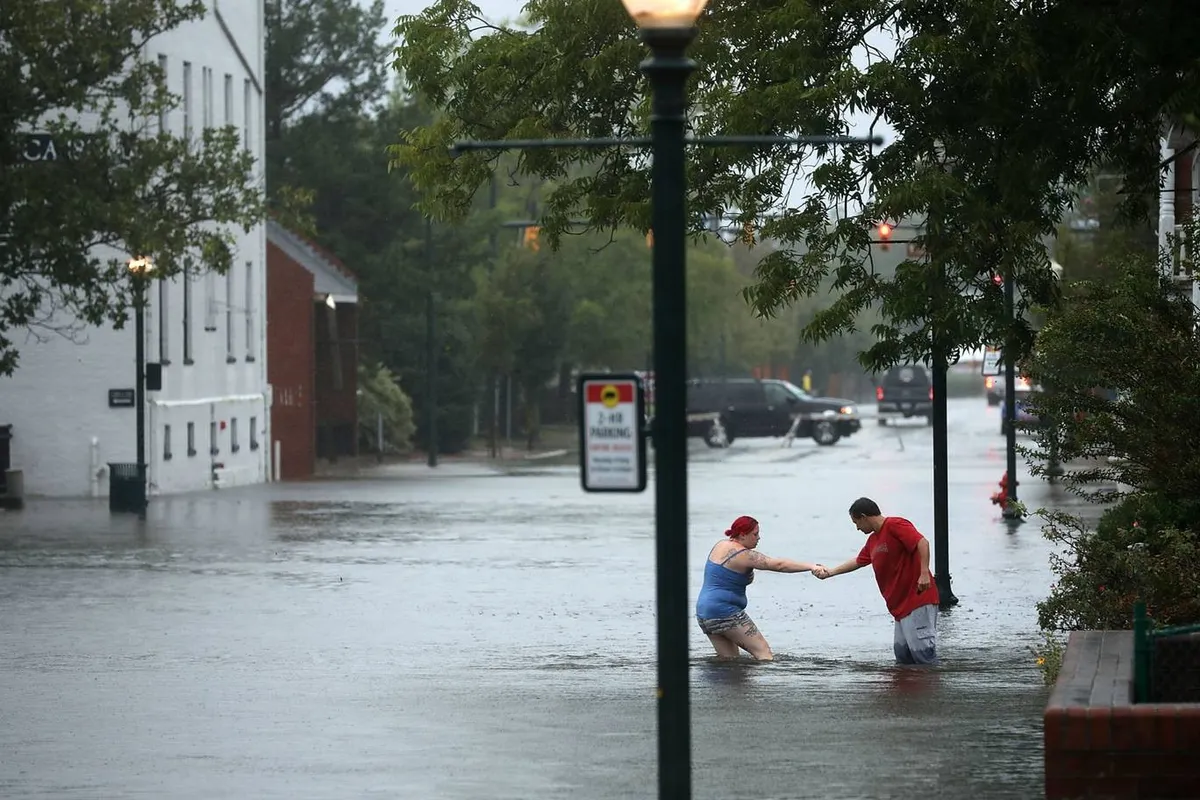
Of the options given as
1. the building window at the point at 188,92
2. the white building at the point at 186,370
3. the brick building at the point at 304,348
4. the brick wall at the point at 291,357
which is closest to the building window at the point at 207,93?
the white building at the point at 186,370

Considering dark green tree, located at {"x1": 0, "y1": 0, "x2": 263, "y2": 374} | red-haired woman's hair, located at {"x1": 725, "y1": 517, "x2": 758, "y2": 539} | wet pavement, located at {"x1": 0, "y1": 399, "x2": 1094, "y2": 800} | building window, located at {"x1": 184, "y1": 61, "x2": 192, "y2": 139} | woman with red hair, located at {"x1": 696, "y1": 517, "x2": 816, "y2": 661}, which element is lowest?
wet pavement, located at {"x1": 0, "y1": 399, "x2": 1094, "y2": 800}

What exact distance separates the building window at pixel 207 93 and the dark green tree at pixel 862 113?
31.4 meters

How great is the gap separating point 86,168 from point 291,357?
24.0 meters

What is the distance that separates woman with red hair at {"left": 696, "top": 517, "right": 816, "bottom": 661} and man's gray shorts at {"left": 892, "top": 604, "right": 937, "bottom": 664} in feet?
2.75

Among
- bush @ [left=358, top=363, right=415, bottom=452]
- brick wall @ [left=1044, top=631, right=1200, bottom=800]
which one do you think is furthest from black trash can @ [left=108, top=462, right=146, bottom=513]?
bush @ [left=358, top=363, right=415, bottom=452]

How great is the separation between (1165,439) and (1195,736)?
6322mm

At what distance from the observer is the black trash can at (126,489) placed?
37844 millimetres

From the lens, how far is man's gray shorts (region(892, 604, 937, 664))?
15883 mm

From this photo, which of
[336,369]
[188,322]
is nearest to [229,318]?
[188,322]

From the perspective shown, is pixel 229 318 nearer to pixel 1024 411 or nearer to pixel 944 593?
pixel 944 593

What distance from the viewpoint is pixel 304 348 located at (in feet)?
195

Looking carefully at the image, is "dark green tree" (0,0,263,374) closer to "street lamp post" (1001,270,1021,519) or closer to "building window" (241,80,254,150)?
"street lamp post" (1001,270,1021,519)

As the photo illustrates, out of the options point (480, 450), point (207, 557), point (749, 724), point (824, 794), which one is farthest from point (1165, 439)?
point (480, 450)

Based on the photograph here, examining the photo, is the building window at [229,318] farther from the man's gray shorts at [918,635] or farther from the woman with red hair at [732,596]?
the man's gray shorts at [918,635]
